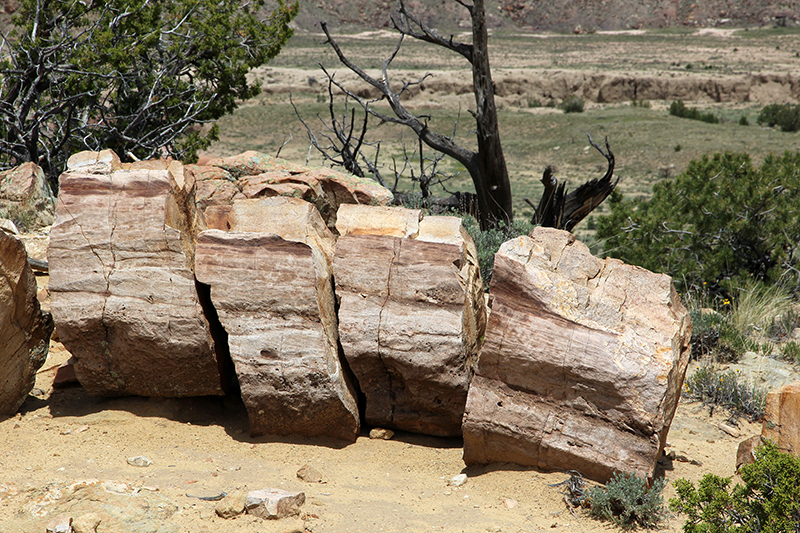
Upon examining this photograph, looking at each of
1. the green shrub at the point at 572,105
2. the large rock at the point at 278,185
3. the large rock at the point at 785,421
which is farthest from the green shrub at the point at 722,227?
the green shrub at the point at 572,105

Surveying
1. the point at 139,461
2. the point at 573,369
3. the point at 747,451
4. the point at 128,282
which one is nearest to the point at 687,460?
the point at 747,451

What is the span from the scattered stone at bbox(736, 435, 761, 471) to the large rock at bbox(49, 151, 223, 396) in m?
3.57

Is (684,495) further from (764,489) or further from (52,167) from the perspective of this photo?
(52,167)

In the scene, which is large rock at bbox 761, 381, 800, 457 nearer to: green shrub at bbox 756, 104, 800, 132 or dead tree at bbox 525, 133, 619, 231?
dead tree at bbox 525, 133, 619, 231

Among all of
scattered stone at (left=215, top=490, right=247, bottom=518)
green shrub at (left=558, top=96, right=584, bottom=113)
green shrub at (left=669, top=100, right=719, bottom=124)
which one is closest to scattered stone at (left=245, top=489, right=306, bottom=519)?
scattered stone at (left=215, top=490, right=247, bottom=518)

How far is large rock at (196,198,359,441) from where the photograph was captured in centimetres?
435

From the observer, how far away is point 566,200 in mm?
8750

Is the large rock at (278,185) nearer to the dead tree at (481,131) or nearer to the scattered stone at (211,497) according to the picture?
the dead tree at (481,131)

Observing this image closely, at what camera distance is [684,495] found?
3.10m

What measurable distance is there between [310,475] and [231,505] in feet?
2.08

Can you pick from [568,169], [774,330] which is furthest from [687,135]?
[774,330]

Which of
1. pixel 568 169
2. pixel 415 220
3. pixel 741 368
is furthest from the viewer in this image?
pixel 568 169

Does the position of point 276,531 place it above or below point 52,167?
below

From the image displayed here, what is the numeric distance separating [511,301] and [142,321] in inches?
96.3
